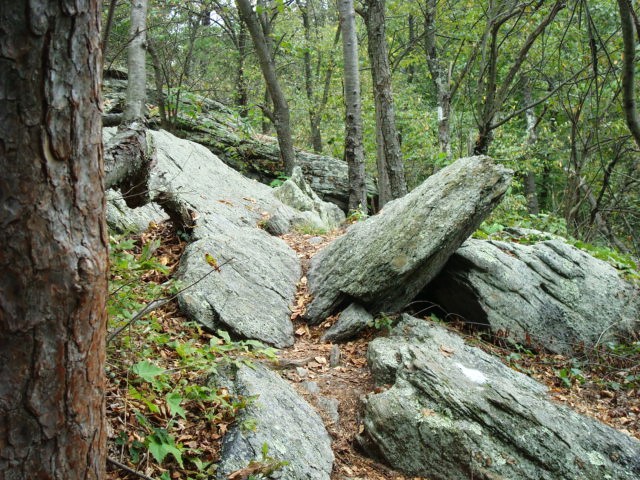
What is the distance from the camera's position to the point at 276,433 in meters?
3.51

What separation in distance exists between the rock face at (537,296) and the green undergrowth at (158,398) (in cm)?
315

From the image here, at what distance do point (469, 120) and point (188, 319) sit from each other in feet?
55.9

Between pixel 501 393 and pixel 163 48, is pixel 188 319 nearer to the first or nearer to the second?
pixel 501 393

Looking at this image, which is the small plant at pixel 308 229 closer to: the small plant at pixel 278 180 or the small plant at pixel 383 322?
the small plant at pixel 383 322

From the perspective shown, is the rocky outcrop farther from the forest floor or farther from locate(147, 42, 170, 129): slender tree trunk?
the forest floor

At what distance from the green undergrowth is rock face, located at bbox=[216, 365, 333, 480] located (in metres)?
0.10

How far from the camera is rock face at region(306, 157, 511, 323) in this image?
562 centimetres

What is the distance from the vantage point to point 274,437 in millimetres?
3461

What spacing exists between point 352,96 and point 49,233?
30.8 feet

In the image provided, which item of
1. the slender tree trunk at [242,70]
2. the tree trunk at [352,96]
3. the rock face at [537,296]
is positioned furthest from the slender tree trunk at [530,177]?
the rock face at [537,296]

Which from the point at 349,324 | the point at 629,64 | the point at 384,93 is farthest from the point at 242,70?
the point at 629,64

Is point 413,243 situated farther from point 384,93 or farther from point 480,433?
point 384,93

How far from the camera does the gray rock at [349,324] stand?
218 inches

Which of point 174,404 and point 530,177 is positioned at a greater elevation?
point 530,177
